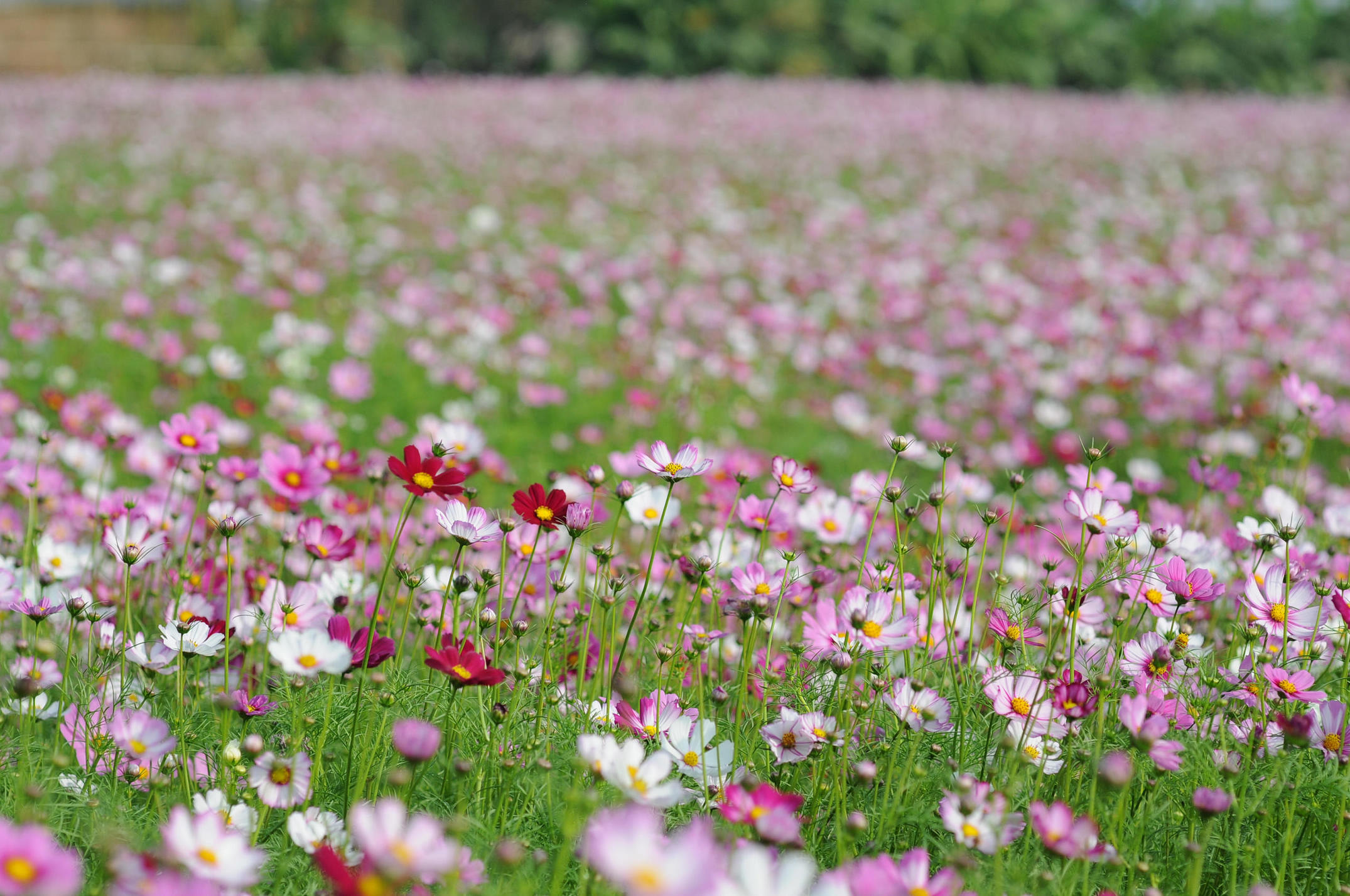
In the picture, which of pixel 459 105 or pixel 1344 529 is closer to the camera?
pixel 1344 529

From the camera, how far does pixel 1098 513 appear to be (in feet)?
5.52

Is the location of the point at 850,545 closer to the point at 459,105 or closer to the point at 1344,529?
the point at 1344,529

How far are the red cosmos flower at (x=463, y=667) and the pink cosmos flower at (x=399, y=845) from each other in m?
0.41

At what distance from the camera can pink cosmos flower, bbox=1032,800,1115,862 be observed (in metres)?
1.16

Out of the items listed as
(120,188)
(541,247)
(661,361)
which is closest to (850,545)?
(661,361)

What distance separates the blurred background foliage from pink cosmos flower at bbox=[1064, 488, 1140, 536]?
16.8m

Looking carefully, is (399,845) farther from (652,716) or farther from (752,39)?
(752,39)

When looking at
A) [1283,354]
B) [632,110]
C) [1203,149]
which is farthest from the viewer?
[632,110]

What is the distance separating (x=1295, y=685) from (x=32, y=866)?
1513mm

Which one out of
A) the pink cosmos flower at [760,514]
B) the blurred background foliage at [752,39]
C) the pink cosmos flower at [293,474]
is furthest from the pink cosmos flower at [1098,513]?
the blurred background foliage at [752,39]

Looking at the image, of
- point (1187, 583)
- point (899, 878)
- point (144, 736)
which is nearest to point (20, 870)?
point (144, 736)

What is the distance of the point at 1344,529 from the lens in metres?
2.09

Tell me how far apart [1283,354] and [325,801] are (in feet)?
13.7

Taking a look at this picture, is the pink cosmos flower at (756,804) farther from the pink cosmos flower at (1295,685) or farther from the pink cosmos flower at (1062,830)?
the pink cosmos flower at (1295,685)
